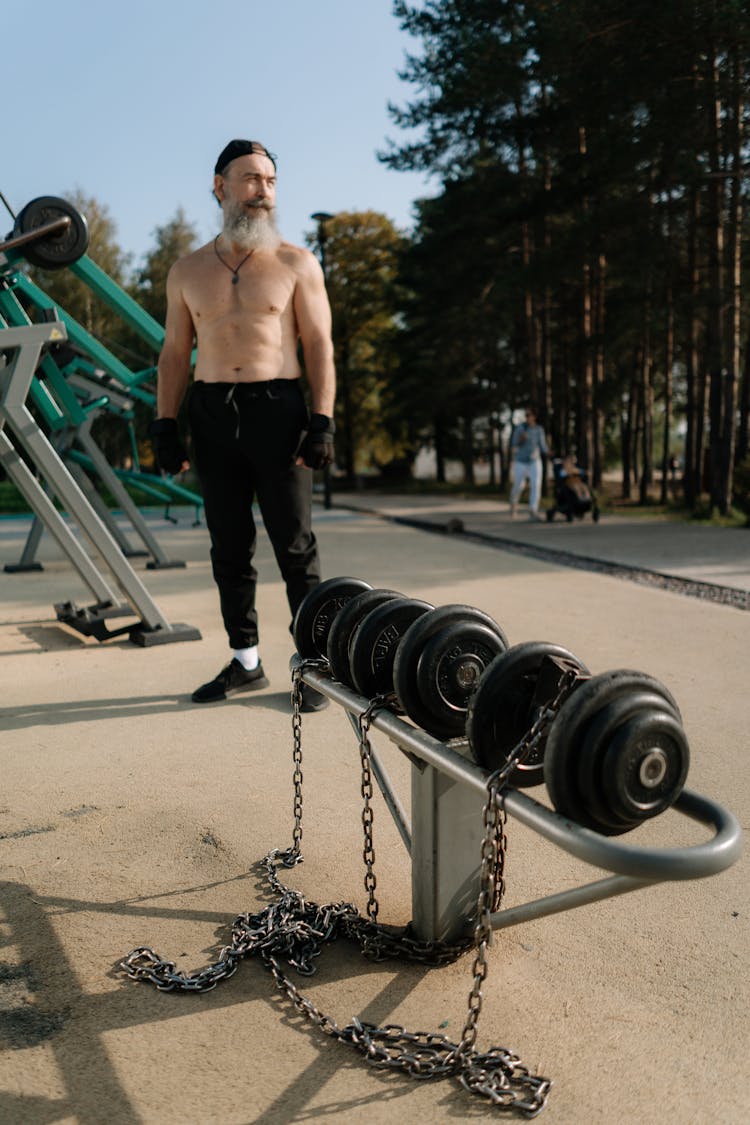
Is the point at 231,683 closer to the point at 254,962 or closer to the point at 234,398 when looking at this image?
the point at 234,398

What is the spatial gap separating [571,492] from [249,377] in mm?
11436

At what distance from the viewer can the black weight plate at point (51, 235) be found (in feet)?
16.2

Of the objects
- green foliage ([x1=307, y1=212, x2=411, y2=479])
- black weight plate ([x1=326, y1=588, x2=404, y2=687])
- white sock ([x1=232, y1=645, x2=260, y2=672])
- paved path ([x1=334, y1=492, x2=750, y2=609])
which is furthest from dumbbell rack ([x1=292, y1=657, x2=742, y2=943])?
green foliage ([x1=307, y1=212, x2=411, y2=479])

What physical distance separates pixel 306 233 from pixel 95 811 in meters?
37.8

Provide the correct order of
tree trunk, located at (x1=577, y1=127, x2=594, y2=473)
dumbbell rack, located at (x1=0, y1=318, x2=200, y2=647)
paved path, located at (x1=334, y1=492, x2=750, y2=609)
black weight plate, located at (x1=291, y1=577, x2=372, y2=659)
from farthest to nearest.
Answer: tree trunk, located at (x1=577, y1=127, x2=594, y2=473) → paved path, located at (x1=334, y1=492, x2=750, y2=609) → dumbbell rack, located at (x1=0, y1=318, x2=200, y2=647) → black weight plate, located at (x1=291, y1=577, x2=372, y2=659)

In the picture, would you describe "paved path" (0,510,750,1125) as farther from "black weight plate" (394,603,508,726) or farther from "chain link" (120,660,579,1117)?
"black weight plate" (394,603,508,726)

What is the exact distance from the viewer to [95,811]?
304cm

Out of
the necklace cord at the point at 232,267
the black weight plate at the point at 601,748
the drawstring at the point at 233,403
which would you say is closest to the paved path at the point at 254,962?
the black weight plate at the point at 601,748

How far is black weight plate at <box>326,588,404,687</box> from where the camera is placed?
255 cm

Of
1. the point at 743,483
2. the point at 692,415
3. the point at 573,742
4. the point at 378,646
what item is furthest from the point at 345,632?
the point at 692,415

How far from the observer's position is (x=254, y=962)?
7.16 feet

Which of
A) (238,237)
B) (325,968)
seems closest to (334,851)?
(325,968)

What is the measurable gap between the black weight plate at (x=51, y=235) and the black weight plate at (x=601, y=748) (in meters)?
4.19

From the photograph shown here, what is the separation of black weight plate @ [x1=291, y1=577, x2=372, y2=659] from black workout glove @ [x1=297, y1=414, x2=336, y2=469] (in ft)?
3.77
